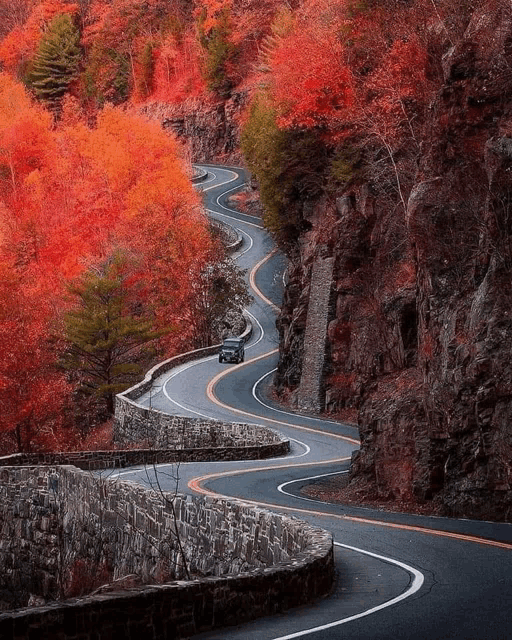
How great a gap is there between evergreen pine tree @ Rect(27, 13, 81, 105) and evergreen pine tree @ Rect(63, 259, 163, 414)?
5950 centimetres

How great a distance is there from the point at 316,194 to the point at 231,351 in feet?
32.1

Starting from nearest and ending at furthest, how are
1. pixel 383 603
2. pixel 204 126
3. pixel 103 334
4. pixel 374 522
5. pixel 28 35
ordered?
pixel 383 603 < pixel 374 522 < pixel 103 334 < pixel 204 126 < pixel 28 35

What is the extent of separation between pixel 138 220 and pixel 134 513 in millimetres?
49286

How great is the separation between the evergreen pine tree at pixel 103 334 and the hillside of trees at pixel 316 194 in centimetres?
23

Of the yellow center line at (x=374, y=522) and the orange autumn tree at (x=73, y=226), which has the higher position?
the orange autumn tree at (x=73, y=226)

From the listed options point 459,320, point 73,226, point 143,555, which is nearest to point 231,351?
point 73,226

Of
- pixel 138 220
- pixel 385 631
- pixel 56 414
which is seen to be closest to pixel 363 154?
pixel 56 414

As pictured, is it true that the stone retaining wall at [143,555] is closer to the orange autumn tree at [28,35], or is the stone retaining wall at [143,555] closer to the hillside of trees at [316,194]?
the hillside of trees at [316,194]

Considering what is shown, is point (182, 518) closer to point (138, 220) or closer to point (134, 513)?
point (134, 513)

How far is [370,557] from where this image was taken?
16.0 metres

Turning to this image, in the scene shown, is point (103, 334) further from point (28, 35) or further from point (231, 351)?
point (28, 35)

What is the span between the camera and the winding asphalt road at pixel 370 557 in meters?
10.6

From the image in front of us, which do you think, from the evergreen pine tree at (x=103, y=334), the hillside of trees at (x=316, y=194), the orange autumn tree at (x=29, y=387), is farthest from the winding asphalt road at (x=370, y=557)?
the evergreen pine tree at (x=103, y=334)

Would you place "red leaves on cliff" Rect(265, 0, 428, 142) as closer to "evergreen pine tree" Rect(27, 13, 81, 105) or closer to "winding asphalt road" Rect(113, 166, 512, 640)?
"winding asphalt road" Rect(113, 166, 512, 640)
